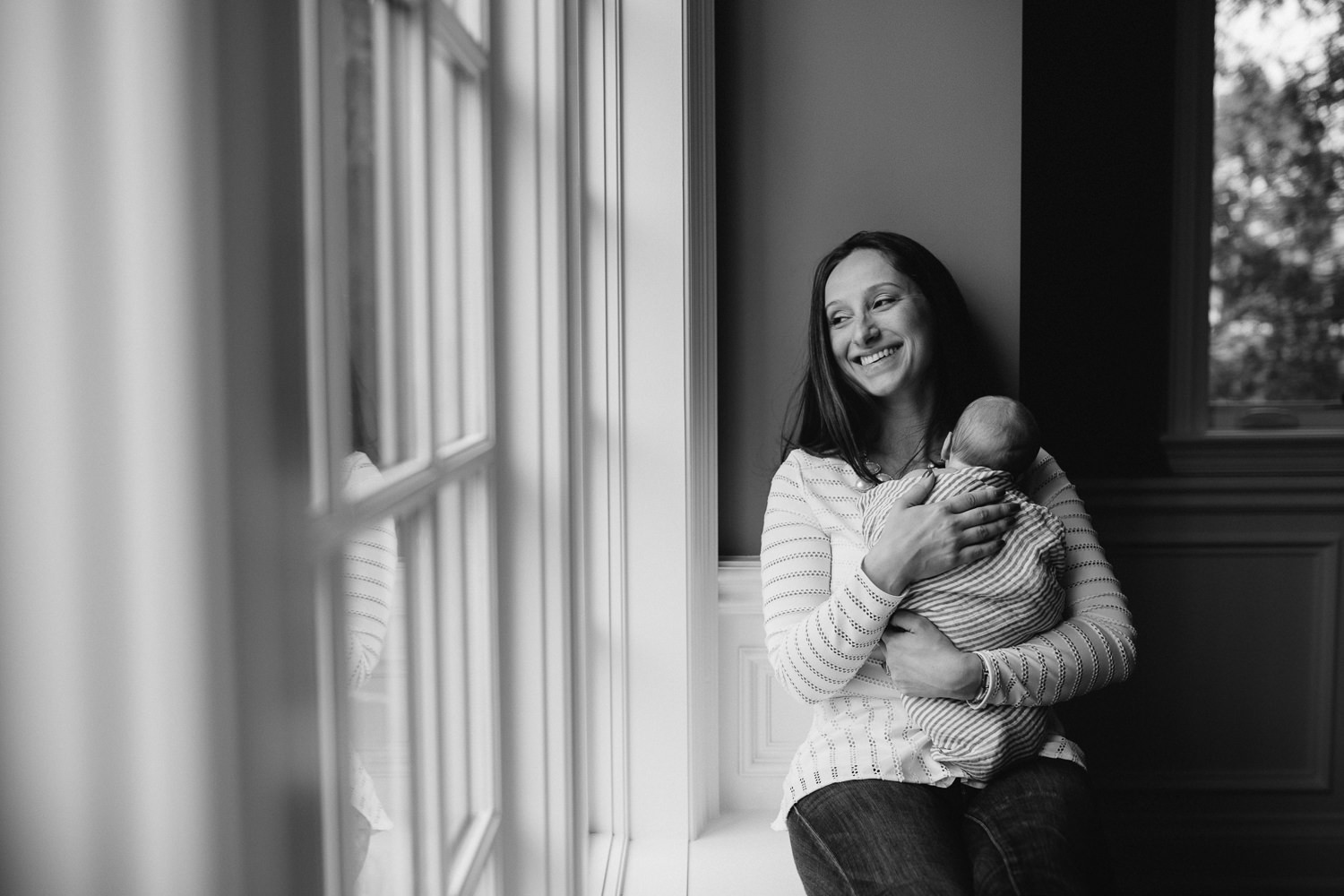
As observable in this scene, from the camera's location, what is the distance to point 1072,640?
1.47 metres

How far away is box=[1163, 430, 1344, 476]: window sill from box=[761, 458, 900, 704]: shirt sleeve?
4.08 ft

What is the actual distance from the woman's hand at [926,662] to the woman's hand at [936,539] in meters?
0.07

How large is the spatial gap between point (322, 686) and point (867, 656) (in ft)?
3.58

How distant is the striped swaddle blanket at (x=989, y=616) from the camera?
1.43m

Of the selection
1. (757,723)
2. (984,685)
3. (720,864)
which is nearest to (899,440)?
(984,685)

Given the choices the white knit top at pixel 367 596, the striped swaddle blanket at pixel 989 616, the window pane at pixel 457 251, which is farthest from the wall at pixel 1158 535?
the white knit top at pixel 367 596

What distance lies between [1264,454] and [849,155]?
130 cm

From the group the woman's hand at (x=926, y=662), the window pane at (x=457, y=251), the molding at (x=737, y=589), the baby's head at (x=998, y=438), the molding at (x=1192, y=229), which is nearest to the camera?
the window pane at (x=457, y=251)

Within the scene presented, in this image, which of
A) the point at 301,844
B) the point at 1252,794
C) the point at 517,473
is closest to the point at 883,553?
the point at 517,473

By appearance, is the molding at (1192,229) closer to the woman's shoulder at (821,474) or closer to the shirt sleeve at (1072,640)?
the shirt sleeve at (1072,640)

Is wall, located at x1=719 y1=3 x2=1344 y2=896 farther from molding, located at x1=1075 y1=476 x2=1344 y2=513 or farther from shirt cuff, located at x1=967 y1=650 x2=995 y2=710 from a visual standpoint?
shirt cuff, located at x1=967 y1=650 x2=995 y2=710

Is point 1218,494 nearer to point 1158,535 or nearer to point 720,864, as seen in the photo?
point 1158,535

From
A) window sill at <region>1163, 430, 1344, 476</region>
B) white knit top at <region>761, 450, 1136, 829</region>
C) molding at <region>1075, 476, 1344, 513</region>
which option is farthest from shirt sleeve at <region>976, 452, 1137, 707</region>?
window sill at <region>1163, 430, 1344, 476</region>

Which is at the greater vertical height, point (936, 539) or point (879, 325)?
point (879, 325)
